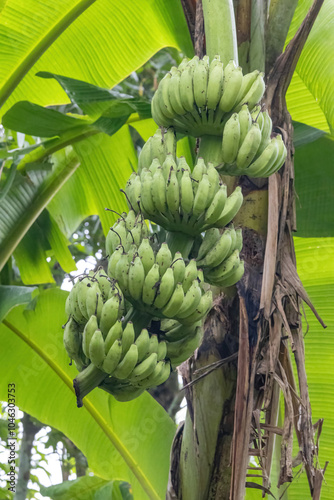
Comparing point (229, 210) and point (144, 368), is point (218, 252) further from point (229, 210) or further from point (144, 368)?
point (144, 368)

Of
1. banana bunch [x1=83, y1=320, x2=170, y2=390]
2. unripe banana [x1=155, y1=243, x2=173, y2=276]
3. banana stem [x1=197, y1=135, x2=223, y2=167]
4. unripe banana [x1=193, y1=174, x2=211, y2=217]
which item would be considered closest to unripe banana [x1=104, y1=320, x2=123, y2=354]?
banana bunch [x1=83, y1=320, x2=170, y2=390]

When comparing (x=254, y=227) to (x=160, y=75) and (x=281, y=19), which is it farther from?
(x=160, y=75)

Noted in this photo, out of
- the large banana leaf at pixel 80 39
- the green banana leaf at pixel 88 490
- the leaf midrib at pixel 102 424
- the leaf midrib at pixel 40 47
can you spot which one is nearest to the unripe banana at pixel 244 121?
the large banana leaf at pixel 80 39

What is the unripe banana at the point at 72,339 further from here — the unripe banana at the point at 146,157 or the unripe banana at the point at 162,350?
the unripe banana at the point at 146,157

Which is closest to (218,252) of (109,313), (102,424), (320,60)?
(109,313)

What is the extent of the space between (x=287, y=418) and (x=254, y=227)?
37 cm

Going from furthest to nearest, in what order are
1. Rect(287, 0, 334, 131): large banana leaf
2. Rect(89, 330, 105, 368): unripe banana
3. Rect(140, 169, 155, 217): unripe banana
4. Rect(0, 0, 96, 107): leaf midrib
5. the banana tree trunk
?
1. Rect(0, 0, 96, 107): leaf midrib
2. Rect(287, 0, 334, 131): large banana leaf
3. the banana tree trunk
4. Rect(140, 169, 155, 217): unripe banana
5. Rect(89, 330, 105, 368): unripe banana

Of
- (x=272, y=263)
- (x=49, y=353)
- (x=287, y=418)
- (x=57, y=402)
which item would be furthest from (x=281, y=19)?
(x=57, y=402)

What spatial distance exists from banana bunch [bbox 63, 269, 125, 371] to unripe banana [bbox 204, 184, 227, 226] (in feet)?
0.59

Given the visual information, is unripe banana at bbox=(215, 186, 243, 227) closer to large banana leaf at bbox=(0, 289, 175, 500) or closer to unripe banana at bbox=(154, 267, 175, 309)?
unripe banana at bbox=(154, 267, 175, 309)

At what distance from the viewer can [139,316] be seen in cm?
85

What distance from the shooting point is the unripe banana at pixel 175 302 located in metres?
0.79

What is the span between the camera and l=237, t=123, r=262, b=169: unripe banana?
2.92ft

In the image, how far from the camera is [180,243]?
2.93ft
